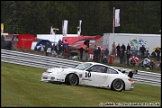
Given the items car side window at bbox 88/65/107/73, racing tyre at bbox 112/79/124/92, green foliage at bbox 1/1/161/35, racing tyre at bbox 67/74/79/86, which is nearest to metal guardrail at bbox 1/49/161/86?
car side window at bbox 88/65/107/73

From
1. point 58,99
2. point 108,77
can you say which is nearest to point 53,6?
point 108,77

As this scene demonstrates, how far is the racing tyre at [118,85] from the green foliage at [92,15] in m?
50.1

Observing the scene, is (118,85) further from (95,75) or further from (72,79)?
(72,79)

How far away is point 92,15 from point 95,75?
63357mm

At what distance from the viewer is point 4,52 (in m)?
26.3

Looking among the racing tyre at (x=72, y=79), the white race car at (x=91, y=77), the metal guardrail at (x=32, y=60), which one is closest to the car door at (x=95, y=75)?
the white race car at (x=91, y=77)

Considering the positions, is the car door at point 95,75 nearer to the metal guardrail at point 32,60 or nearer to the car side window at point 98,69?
the car side window at point 98,69

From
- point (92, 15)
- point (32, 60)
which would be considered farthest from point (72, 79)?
point (92, 15)

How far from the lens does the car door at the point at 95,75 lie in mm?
16312

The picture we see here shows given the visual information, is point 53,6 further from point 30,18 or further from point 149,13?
point 149,13

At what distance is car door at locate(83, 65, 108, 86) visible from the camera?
53.5 ft

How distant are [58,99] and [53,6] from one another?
6603 cm

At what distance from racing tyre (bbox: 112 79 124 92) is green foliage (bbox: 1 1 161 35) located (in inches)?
1971

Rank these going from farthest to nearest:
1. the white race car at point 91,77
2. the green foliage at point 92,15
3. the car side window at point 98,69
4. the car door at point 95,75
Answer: the green foliage at point 92,15, the car side window at point 98,69, the car door at point 95,75, the white race car at point 91,77
